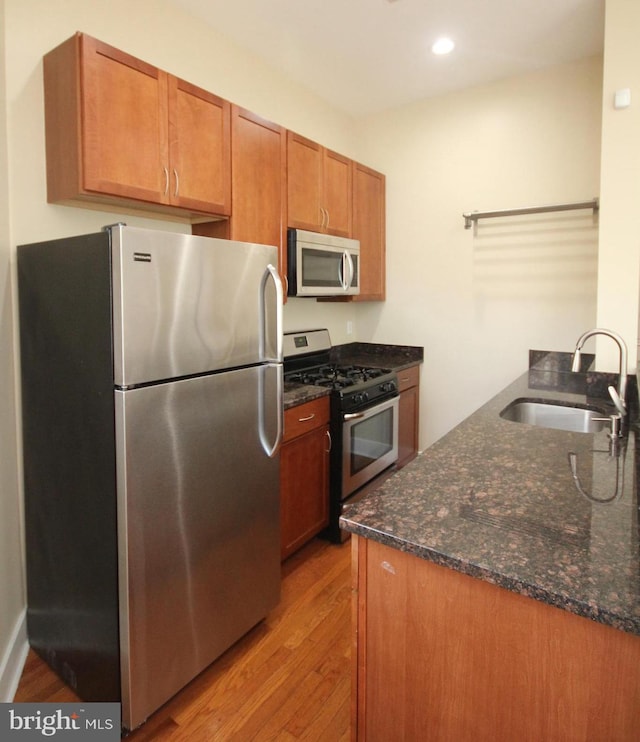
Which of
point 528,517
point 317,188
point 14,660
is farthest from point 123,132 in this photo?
point 14,660

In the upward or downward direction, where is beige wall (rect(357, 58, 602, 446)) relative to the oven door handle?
upward

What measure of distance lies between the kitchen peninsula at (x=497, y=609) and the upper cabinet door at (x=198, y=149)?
158 cm

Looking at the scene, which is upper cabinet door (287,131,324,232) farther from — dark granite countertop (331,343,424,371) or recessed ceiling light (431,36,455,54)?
dark granite countertop (331,343,424,371)

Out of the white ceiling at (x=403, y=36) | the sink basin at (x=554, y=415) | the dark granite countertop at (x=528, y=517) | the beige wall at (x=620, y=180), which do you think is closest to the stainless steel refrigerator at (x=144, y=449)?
the dark granite countertop at (x=528, y=517)

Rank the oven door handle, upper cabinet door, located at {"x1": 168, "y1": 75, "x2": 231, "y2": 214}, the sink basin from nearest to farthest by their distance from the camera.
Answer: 1. upper cabinet door, located at {"x1": 168, "y1": 75, "x2": 231, "y2": 214}
2. the sink basin
3. the oven door handle

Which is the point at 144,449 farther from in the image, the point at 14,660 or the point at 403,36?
the point at 403,36

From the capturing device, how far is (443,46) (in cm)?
277

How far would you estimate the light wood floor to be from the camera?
1.59 metres

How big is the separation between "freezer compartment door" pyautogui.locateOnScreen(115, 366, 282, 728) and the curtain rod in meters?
2.10

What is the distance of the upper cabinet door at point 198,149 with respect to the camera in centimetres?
205

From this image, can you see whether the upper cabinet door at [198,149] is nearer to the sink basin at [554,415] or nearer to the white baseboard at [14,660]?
the sink basin at [554,415]

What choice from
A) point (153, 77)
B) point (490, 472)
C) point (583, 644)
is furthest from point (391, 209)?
point (583, 644)

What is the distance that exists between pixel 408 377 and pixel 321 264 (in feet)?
3.69

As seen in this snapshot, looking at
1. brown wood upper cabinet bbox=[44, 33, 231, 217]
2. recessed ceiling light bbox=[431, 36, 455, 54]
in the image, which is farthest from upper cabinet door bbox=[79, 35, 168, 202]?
recessed ceiling light bbox=[431, 36, 455, 54]
